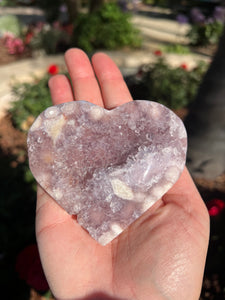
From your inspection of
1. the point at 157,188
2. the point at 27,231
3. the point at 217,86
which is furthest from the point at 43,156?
the point at 217,86

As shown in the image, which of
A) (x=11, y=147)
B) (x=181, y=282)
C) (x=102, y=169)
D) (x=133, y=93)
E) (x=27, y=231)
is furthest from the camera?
(x=133, y=93)

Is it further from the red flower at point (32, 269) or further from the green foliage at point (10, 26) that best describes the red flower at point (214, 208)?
the green foliage at point (10, 26)

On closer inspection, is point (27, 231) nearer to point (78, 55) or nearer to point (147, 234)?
point (147, 234)

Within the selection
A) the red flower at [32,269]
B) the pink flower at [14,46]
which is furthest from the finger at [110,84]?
the pink flower at [14,46]

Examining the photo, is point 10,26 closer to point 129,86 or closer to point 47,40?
point 47,40

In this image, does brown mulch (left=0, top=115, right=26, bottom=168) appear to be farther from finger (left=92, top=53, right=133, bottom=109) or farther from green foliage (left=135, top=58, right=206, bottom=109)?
green foliage (left=135, top=58, right=206, bottom=109)

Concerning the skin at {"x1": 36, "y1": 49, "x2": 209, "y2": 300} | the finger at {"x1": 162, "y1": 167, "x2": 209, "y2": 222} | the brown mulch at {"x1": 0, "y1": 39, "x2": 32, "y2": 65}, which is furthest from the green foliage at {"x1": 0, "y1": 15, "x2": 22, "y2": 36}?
the finger at {"x1": 162, "y1": 167, "x2": 209, "y2": 222}
